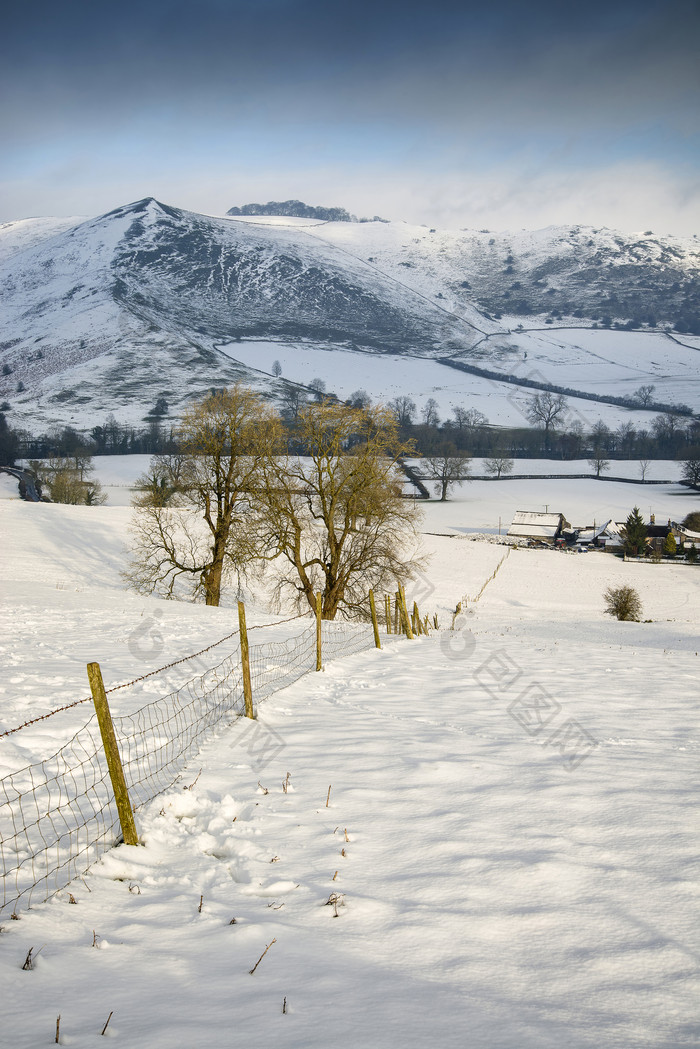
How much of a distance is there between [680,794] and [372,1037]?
4.22 m

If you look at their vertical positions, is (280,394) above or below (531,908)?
above

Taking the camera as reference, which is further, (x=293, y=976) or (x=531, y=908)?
(x=531, y=908)

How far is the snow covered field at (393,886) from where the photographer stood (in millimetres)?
3227

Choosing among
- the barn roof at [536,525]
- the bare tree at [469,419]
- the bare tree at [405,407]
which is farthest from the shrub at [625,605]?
the bare tree at [405,407]

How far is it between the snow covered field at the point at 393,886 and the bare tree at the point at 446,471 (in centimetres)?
8623

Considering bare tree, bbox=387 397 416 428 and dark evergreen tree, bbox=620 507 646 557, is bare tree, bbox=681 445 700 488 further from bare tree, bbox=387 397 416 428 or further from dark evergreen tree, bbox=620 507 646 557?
bare tree, bbox=387 397 416 428

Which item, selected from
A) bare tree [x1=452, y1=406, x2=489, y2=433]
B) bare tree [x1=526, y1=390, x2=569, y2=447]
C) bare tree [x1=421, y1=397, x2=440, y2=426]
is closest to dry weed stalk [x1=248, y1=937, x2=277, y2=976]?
bare tree [x1=452, y1=406, x2=489, y2=433]

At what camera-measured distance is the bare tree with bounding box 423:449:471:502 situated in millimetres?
97125

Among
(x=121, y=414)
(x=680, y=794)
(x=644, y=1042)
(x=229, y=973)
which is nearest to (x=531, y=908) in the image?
(x=644, y=1042)

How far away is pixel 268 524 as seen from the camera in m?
26.2

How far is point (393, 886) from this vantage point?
4488mm

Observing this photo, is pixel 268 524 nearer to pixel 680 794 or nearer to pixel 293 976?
pixel 680 794

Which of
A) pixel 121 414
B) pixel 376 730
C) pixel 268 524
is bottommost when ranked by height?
pixel 376 730

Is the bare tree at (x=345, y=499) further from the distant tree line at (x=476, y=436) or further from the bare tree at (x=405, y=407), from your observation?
the bare tree at (x=405, y=407)
